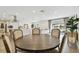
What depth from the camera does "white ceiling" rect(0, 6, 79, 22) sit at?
1.77m

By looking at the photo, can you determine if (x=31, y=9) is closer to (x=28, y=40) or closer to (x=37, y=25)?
(x=37, y=25)

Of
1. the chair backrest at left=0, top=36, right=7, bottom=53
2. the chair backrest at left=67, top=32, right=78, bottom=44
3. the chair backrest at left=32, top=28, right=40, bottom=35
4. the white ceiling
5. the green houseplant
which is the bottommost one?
the chair backrest at left=0, top=36, right=7, bottom=53

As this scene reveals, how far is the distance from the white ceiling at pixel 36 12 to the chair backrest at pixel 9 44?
0.33 m

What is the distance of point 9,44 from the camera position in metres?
1.78

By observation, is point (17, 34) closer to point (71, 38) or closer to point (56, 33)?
point (56, 33)

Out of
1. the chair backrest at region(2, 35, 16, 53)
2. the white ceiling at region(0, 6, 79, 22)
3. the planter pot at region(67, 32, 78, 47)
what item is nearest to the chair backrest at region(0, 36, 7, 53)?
the chair backrest at region(2, 35, 16, 53)

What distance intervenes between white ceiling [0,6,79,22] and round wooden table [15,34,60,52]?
29 centimetres

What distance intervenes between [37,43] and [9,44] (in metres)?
0.43

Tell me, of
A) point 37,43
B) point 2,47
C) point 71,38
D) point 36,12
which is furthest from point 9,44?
point 71,38

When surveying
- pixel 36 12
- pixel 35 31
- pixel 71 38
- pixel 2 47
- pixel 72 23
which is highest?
pixel 36 12

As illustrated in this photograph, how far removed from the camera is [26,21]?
177 centimetres

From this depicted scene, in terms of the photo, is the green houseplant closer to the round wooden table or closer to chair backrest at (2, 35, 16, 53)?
the round wooden table

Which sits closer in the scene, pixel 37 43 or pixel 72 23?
pixel 72 23
